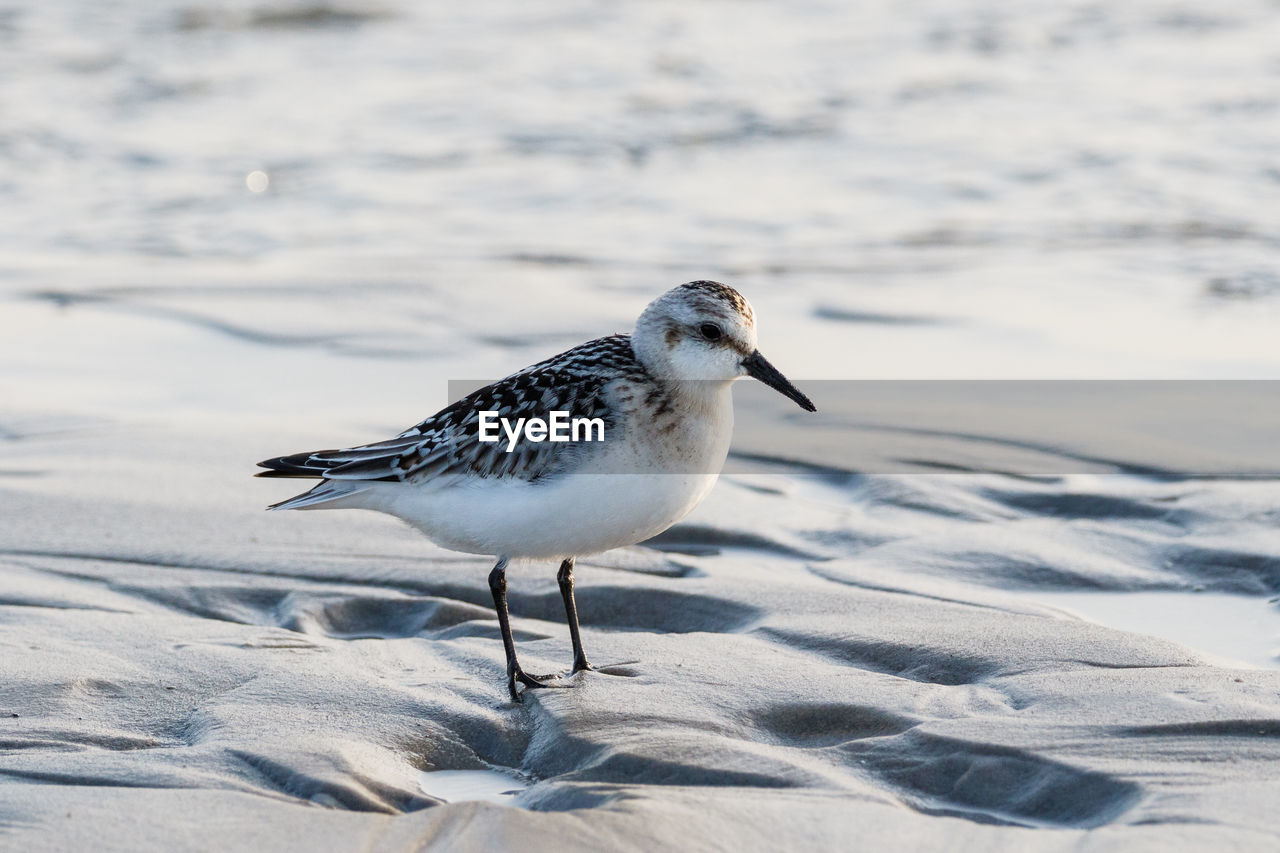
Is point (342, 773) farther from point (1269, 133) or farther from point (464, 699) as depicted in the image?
point (1269, 133)

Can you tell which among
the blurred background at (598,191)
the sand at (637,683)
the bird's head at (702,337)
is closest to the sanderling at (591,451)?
the bird's head at (702,337)

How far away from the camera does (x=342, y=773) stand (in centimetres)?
361

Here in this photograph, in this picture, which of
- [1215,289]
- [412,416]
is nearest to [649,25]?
[1215,289]

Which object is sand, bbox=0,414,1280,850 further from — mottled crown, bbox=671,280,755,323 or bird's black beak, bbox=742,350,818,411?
mottled crown, bbox=671,280,755,323

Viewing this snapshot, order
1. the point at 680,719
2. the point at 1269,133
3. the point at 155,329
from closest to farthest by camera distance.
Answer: the point at 680,719 < the point at 155,329 < the point at 1269,133

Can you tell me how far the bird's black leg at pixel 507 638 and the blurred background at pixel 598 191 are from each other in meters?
2.34

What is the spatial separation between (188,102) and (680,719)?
34.5 ft

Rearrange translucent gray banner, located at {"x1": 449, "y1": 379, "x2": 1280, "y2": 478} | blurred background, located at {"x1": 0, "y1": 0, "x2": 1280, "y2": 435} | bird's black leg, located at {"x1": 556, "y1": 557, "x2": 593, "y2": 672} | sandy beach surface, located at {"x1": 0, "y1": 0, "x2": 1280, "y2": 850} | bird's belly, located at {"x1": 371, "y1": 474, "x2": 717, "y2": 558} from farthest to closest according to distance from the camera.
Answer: blurred background, located at {"x1": 0, "y1": 0, "x2": 1280, "y2": 435}
translucent gray banner, located at {"x1": 449, "y1": 379, "x2": 1280, "y2": 478}
bird's black leg, located at {"x1": 556, "y1": 557, "x2": 593, "y2": 672}
bird's belly, located at {"x1": 371, "y1": 474, "x2": 717, "y2": 558}
sandy beach surface, located at {"x1": 0, "y1": 0, "x2": 1280, "y2": 850}

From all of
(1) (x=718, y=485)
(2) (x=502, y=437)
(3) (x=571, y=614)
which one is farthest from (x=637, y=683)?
(1) (x=718, y=485)

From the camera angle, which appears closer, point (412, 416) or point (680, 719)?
point (680, 719)

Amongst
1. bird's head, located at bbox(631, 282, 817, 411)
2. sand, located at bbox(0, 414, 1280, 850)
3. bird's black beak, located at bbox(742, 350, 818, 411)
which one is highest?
bird's head, located at bbox(631, 282, 817, 411)

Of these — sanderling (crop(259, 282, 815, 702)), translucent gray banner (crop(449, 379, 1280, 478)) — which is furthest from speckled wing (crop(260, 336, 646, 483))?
translucent gray banner (crop(449, 379, 1280, 478))

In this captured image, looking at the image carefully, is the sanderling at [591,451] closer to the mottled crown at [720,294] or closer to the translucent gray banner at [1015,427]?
the mottled crown at [720,294]

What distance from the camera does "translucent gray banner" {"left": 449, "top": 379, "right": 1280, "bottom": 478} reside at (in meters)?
6.26
